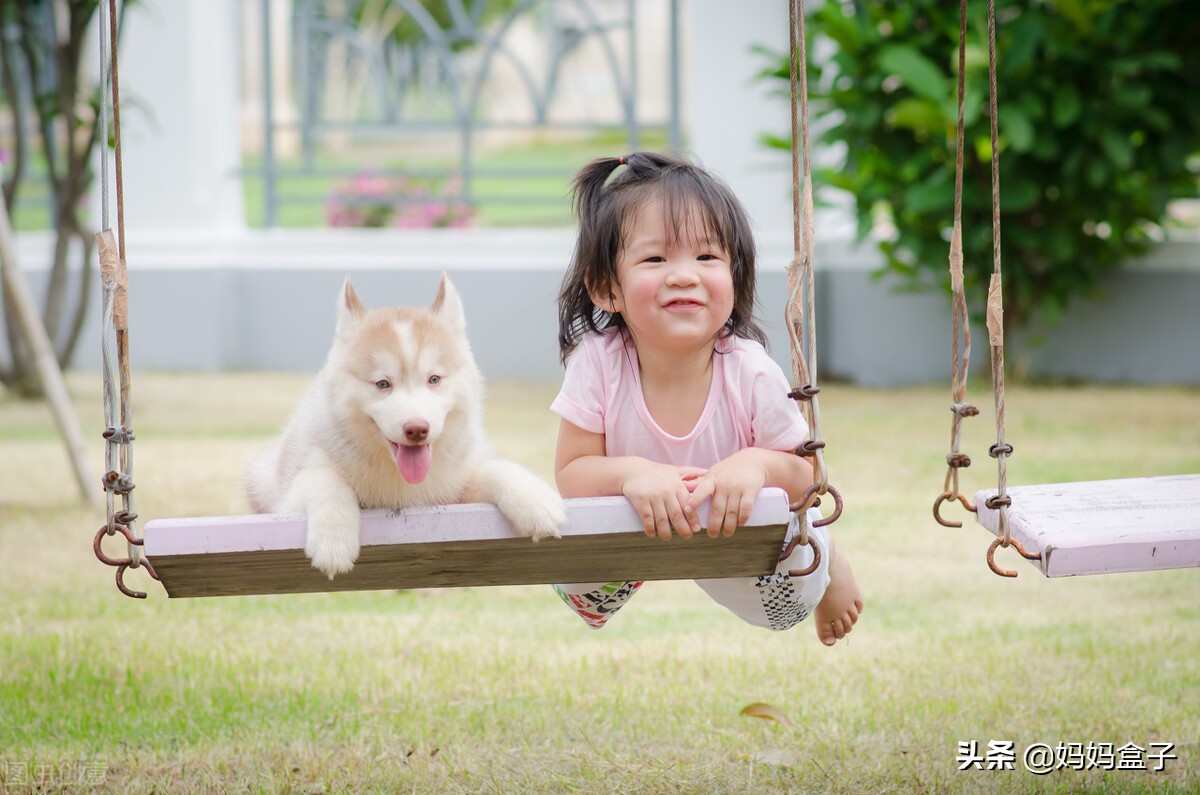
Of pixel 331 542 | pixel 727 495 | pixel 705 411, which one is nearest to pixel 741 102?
pixel 705 411

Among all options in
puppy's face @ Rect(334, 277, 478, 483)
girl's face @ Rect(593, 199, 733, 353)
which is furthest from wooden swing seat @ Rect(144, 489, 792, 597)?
girl's face @ Rect(593, 199, 733, 353)

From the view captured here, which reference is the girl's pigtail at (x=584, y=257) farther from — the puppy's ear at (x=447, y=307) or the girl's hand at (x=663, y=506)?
the girl's hand at (x=663, y=506)

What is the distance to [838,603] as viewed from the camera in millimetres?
2793

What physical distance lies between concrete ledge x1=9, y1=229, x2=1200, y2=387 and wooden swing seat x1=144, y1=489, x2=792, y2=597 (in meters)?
5.45

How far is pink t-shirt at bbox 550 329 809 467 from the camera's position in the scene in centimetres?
262

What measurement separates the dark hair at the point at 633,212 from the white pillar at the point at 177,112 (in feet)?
20.6

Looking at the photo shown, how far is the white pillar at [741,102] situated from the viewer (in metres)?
8.20

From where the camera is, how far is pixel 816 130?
8.03 m

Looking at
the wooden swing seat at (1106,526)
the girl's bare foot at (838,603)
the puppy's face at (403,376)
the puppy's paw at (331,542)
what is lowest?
the girl's bare foot at (838,603)

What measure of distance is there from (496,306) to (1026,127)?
3281 mm

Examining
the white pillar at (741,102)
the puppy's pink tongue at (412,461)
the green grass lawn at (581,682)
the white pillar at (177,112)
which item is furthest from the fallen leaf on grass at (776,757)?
the white pillar at (177,112)

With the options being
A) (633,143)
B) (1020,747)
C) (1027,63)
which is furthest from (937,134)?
(1020,747)

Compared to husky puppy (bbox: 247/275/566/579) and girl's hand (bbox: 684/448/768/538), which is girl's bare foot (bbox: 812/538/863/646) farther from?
husky puppy (bbox: 247/275/566/579)

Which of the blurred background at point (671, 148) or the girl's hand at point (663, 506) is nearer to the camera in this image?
the girl's hand at point (663, 506)
